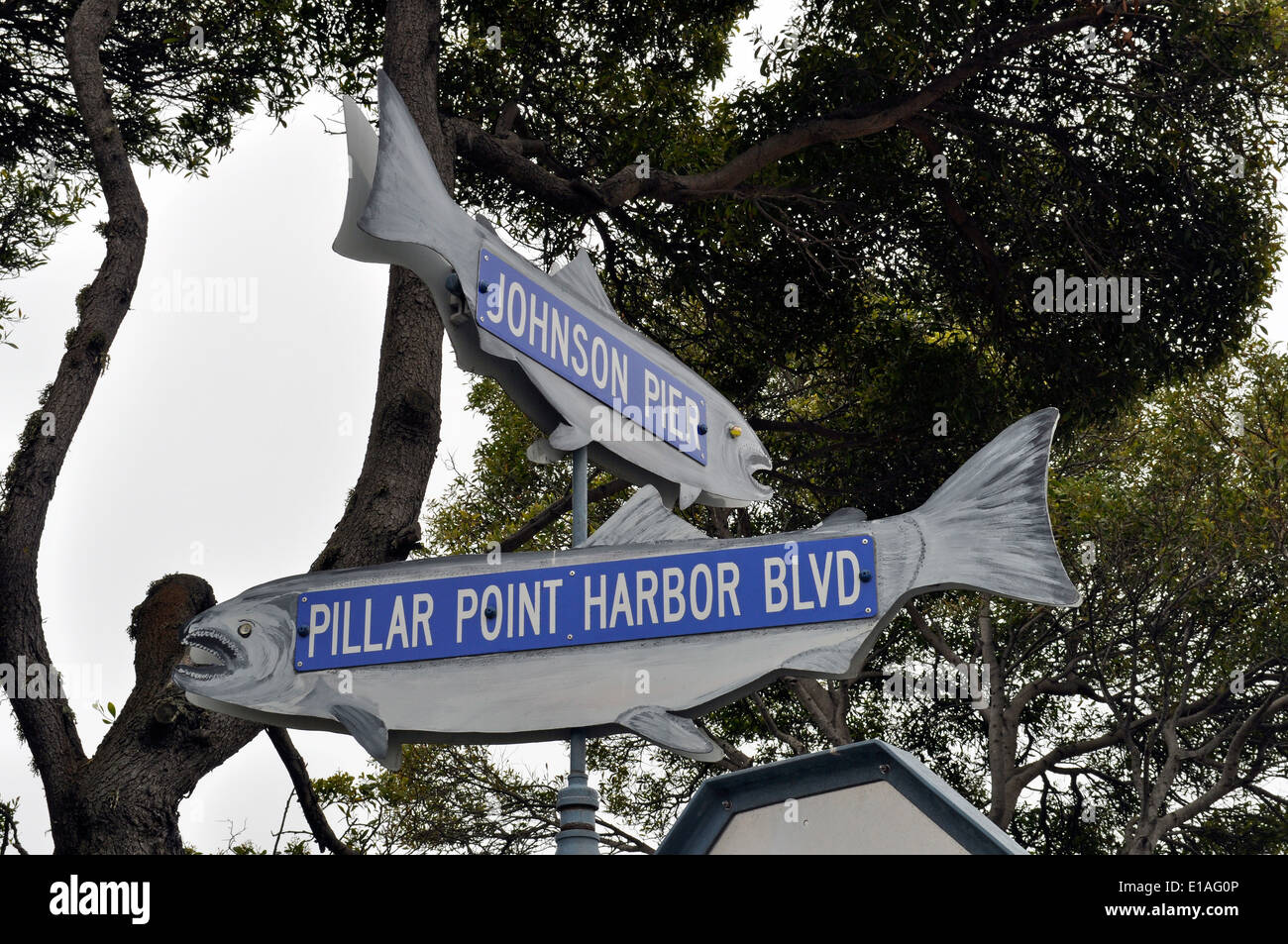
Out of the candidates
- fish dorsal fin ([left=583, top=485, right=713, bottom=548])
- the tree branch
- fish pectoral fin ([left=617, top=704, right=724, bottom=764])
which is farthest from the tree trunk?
fish pectoral fin ([left=617, top=704, right=724, bottom=764])

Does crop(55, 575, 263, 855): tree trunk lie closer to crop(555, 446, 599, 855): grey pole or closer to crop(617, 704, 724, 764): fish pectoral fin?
crop(555, 446, 599, 855): grey pole

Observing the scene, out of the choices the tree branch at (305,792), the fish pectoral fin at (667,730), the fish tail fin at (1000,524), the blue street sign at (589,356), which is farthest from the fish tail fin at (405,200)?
the tree branch at (305,792)

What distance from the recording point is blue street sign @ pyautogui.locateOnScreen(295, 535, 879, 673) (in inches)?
135

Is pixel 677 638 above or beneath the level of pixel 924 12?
beneath

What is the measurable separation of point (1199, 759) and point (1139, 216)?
189 inches

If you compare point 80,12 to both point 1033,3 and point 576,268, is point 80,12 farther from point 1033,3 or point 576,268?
point 1033,3

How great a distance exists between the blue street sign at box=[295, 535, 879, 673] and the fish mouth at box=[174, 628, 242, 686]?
175mm

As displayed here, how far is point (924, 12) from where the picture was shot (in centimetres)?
811

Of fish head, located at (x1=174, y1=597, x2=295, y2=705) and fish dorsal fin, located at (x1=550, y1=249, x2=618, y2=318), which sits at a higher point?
fish dorsal fin, located at (x1=550, y1=249, x2=618, y2=318)

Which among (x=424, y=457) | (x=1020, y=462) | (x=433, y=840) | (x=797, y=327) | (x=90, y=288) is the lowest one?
(x=433, y=840)

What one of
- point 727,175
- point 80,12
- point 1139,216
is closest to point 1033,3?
point 1139,216

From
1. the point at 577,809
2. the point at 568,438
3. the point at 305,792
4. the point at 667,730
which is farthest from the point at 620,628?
the point at 305,792

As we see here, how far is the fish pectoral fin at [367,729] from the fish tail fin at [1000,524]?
1.44 metres

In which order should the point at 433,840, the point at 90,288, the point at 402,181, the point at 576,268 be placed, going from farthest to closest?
the point at 433,840 < the point at 90,288 < the point at 576,268 < the point at 402,181
